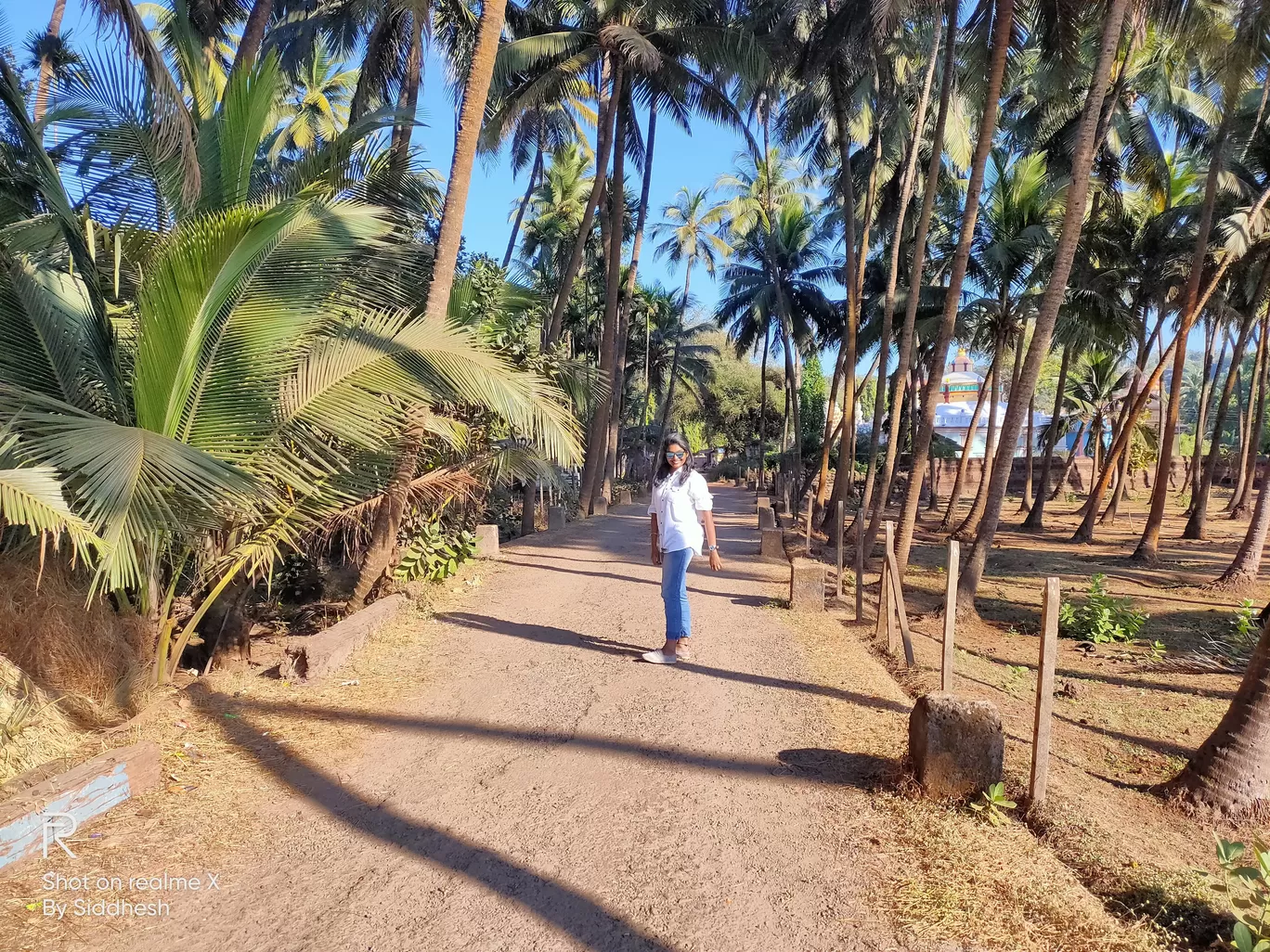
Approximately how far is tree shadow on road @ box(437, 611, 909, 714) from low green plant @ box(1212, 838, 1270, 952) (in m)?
2.40

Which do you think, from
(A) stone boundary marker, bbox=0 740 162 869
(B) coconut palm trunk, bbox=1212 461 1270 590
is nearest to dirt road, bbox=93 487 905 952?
(A) stone boundary marker, bbox=0 740 162 869

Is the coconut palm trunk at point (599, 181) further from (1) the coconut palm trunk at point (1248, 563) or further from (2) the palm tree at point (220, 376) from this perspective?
(1) the coconut palm trunk at point (1248, 563)

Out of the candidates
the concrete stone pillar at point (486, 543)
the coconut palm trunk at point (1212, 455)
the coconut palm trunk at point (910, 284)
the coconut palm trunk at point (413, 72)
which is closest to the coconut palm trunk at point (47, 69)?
the coconut palm trunk at point (413, 72)

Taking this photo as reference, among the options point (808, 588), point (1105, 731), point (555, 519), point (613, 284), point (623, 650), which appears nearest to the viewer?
point (1105, 731)

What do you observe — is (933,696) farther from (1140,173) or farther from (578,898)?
(1140,173)

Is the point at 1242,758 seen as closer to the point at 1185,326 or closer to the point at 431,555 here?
the point at 431,555

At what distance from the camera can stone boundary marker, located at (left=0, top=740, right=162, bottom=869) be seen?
335 centimetres

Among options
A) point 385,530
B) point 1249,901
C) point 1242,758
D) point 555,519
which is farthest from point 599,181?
point 1249,901

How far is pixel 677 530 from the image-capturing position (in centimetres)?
630

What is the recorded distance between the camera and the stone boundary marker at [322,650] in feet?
19.9

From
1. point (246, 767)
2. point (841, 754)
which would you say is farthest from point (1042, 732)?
point (246, 767)

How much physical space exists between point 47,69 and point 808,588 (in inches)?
518

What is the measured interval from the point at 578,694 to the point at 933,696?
2545mm

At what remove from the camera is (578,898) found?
3248 mm
